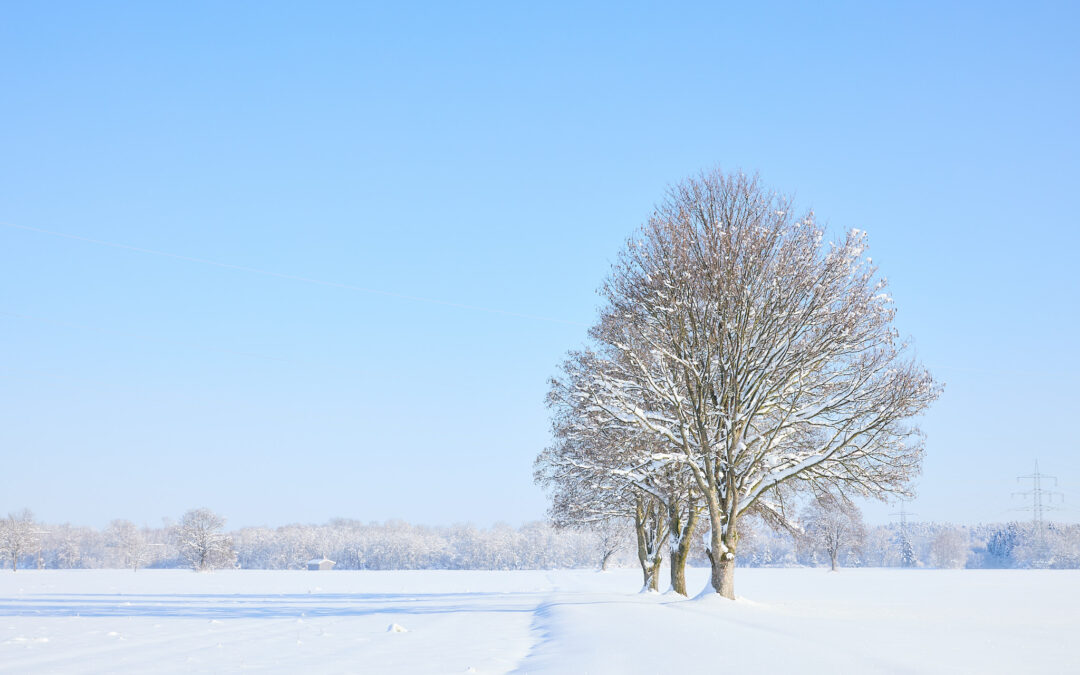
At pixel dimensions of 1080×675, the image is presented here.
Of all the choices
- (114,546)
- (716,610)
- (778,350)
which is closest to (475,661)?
(716,610)

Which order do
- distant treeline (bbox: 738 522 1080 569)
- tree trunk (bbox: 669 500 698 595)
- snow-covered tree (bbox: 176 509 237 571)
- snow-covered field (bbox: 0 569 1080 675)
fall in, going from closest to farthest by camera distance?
1. snow-covered field (bbox: 0 569 1080 675)
2. tree trunk (bbox: 669 500 698 595)
3. snow-covered tree (bbox: 176 509 237 571)
4. distant treeline (bbox: 738 522 1080 569)

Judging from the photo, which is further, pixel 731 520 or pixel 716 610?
pixel 731 520

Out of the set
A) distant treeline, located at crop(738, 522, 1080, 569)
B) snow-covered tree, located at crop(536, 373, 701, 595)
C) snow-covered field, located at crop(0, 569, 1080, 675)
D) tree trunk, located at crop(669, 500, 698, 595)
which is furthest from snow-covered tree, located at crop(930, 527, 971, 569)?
→ tree trunk, located at crop(669, 500, 698, 595)

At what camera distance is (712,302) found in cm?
2195

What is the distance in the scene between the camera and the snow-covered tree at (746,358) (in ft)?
71.3

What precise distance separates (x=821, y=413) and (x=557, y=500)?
15407 millimetres

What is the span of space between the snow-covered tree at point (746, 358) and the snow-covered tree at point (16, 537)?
120862mm

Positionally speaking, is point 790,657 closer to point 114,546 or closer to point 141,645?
point 141,645

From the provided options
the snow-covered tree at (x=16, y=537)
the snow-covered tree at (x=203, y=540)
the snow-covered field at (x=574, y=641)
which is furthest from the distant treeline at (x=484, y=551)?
the snow-covered field at (x=574, y=641)

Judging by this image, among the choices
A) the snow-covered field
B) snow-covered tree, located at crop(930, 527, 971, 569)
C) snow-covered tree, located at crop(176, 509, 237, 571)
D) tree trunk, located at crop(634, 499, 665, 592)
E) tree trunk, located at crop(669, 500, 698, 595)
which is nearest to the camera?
the snow-covered field

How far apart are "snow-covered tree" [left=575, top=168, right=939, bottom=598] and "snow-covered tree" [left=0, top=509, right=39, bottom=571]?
4758 inches

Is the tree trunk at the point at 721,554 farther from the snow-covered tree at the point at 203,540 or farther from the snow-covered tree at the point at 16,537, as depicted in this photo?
the snow-covered tree at the point at 16,537

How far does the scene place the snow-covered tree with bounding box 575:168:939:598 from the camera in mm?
21734

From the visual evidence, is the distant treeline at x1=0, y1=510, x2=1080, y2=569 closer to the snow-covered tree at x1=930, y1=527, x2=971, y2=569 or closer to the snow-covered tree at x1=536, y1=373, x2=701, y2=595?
the snow-covered tree at x1=930, y1=527, x2=971, y2=569
